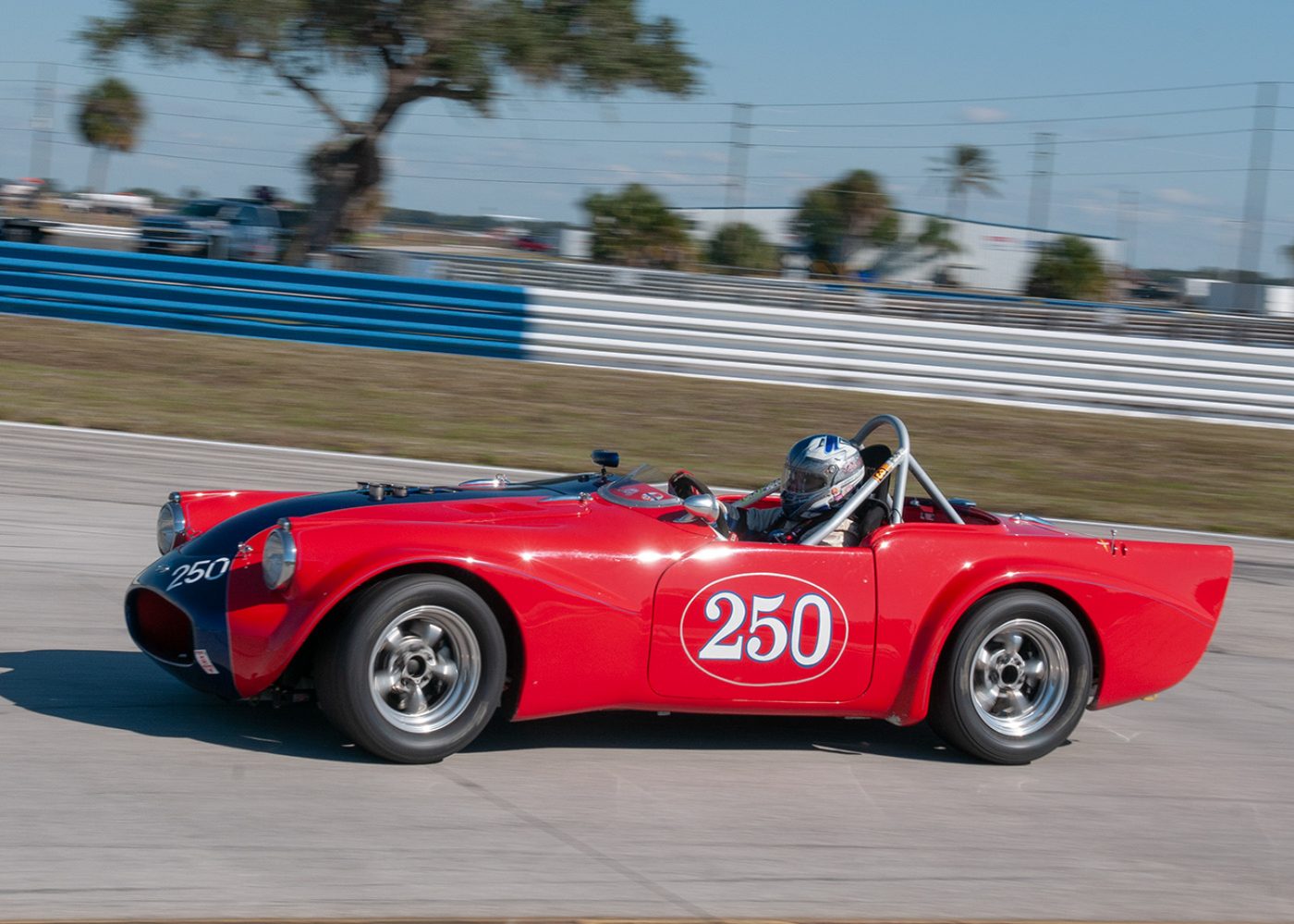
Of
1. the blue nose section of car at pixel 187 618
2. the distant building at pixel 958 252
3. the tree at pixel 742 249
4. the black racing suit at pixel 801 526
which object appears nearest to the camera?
the blue nose section of car at pixel 187 618

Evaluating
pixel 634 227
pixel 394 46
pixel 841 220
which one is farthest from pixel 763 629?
pixel 841 220

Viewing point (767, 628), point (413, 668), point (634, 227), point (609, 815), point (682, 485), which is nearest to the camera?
point (609, 815)

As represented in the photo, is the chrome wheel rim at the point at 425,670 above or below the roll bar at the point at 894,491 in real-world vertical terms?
below

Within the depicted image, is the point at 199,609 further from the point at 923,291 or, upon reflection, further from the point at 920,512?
the point at 923,291

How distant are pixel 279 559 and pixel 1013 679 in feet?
8.53

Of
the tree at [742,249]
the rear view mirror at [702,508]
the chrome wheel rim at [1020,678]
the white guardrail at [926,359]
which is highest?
the tree at [742,249]

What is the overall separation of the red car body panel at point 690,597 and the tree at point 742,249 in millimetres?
33342

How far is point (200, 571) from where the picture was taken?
4469 millimetres

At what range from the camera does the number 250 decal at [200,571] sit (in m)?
4.41

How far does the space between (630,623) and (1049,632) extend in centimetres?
158

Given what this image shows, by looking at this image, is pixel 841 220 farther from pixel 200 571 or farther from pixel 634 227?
pixel 200 571

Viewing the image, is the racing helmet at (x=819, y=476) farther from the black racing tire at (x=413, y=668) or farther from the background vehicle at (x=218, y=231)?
the background vehicle at (x=218, y=231)

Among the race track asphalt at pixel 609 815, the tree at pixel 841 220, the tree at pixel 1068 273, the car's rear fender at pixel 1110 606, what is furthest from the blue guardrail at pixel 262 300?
the tree at pixel 841 220

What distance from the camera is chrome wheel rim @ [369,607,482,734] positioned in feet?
14.0
